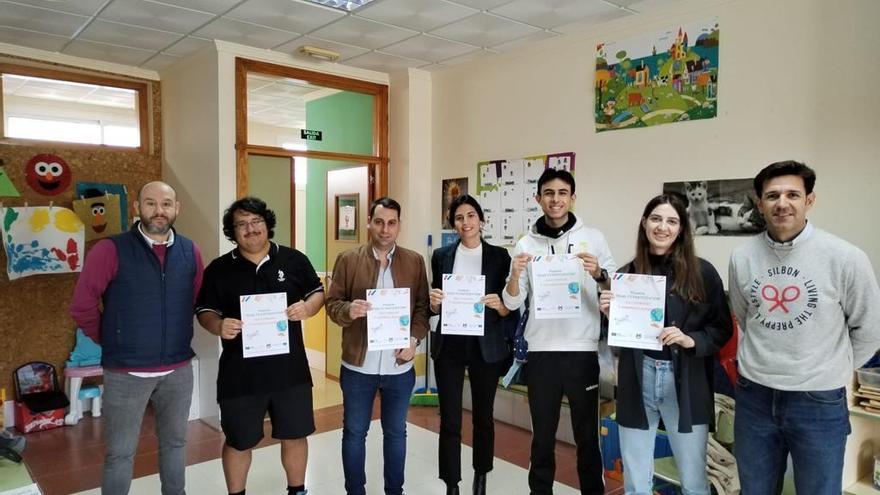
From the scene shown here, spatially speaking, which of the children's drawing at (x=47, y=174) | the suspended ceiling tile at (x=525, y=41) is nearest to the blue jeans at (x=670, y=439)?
the suspended ceiling tile at (x=525, y=41)

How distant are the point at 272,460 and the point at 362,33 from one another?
281cm

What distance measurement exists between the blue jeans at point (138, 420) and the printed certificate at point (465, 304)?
1143mm

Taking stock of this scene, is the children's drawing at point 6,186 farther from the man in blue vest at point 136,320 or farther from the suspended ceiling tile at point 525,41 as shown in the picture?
the suspended ceiling tile at point 525,41

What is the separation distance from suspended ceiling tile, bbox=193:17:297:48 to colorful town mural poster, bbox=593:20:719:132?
6.97 feet

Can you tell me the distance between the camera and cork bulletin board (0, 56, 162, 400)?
4.35 meters

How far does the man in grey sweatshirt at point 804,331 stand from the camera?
1.77 metres

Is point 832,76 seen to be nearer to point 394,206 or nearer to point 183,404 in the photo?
point 394,206

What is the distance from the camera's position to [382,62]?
4.77 meters

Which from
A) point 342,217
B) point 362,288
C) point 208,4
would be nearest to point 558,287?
point 362,288

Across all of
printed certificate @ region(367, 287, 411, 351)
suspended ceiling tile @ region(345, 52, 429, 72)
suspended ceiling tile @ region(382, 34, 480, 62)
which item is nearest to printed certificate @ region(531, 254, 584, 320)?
printed certificate @ region(367, 287, 411, 351)

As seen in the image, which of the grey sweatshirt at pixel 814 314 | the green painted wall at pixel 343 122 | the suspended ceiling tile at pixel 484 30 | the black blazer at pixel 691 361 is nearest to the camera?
the grey sweatshirt at pixel 814 314

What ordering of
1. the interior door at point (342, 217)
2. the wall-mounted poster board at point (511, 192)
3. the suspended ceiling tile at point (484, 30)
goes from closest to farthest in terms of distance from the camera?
the suspended ceiling tile at point (484, 30) < the wall-mounted poster board at point (511, 192) < the interior door at point (342, 217)

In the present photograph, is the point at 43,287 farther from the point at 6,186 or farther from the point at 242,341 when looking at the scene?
the point at 242,341

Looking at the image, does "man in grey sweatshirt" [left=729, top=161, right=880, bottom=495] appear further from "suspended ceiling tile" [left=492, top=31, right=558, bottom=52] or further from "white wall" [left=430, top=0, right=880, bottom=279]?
"suspended ceiling tile" [left=492, top=31, right=558, bottom=52]
